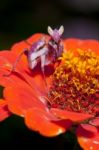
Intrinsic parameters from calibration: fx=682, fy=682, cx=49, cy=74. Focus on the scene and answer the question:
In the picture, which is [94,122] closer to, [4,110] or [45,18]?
[4,110]

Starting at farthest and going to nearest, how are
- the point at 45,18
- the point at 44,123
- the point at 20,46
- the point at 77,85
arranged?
the point at 45,18 → the point at 20,46 → the point at 77,85 → the point at 44,123

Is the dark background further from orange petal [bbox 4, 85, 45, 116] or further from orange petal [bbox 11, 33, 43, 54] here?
orange petal [bbox 4, 85, 45, 116]

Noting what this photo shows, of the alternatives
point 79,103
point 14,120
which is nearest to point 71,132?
point 79,103

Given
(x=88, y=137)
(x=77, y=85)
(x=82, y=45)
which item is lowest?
(x=88, y=137)

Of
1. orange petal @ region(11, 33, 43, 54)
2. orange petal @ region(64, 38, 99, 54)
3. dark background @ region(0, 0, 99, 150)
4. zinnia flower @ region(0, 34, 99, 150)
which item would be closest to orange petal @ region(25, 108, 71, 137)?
zinnia flower @ region(0, 34, 99, 150)

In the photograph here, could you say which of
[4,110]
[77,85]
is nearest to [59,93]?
[77,85]

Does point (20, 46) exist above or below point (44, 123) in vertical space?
above
